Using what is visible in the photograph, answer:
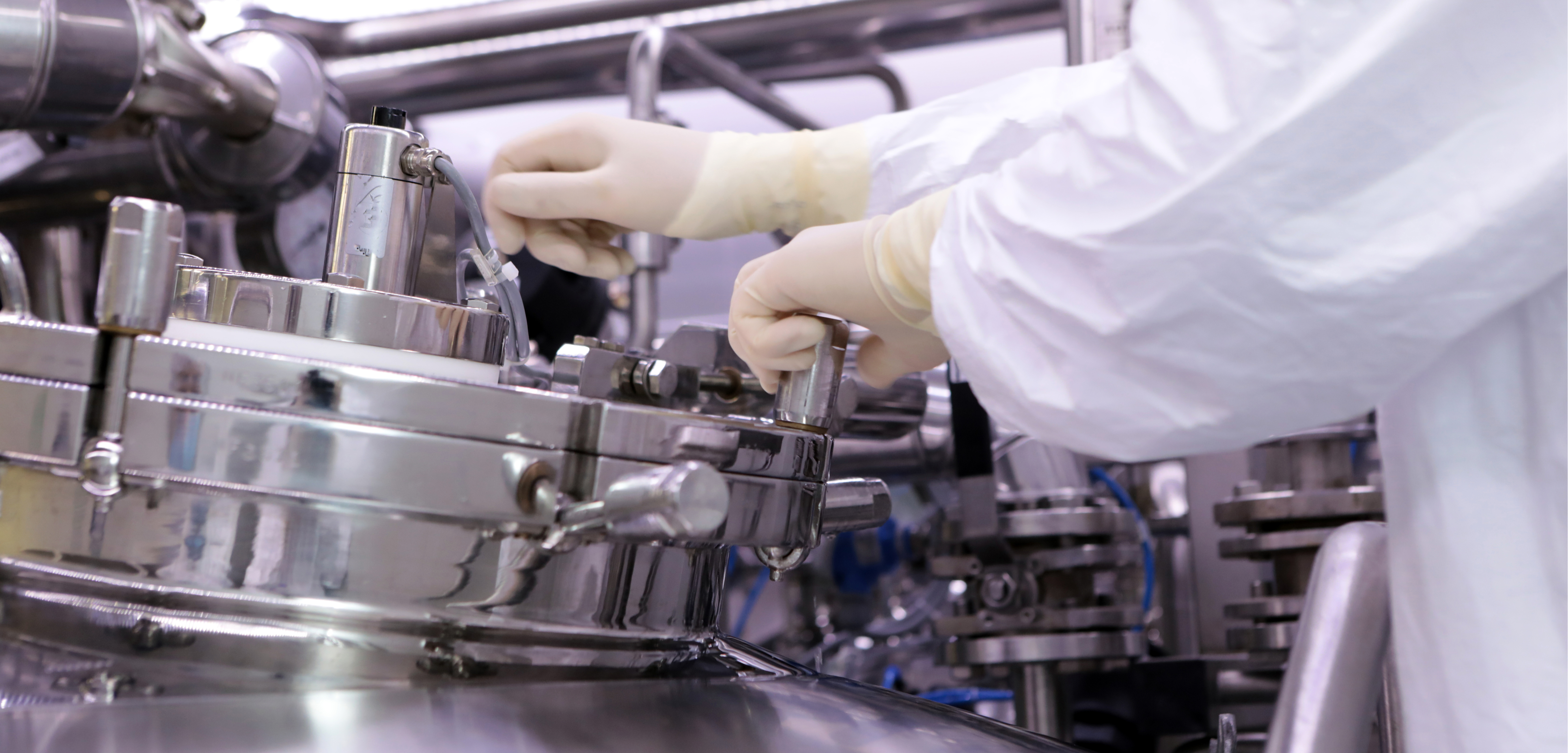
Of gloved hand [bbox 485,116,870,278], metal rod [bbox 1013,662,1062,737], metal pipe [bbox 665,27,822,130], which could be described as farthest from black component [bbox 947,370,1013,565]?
metal pipe [bbox 665,27,822,130]

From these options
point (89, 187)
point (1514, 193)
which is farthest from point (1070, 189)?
point (89, 187)

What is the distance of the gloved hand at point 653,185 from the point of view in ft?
2.44

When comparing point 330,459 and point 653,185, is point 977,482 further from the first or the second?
point 330,459

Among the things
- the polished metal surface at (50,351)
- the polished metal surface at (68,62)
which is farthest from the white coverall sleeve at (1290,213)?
the polished metal surface at (68,62)

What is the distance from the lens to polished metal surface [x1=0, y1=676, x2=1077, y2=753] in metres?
0.43

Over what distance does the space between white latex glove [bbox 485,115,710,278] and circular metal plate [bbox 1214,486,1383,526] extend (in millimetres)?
554

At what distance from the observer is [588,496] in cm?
49

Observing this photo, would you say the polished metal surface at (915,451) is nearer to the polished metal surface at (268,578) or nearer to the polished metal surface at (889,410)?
the polished metal surface at (889,410)

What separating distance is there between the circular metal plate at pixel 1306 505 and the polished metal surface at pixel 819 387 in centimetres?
52

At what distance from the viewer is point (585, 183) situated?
2.41 ft

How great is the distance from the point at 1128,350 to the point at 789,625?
1674 millimetres

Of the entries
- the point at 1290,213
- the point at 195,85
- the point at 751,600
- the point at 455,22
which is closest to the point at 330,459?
the point at 1290,213

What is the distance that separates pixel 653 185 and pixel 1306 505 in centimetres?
59

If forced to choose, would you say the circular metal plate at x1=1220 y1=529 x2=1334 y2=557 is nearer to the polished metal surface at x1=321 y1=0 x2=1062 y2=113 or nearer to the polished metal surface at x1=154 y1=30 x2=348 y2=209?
the polished metal surface at x1=321 y1=0 x2=1062 y2=113
